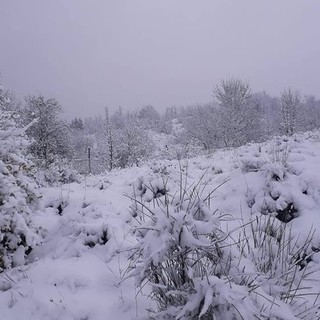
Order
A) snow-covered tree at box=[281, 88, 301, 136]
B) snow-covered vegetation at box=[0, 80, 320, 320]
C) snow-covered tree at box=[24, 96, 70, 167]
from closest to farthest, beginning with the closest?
snow-covered vegetation at box=[0, 80, 320, 320]
snow-covered tree at box=[24, 96, 70, 167]
snow-covered tree at box=[281, 88, 301, 136]

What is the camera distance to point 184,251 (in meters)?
2.31

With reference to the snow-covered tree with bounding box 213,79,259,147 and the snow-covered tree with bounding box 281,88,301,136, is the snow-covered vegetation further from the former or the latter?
the snow-covered tree with bounding box 281,88,301,136

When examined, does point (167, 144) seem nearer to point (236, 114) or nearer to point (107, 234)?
point (236, 114)

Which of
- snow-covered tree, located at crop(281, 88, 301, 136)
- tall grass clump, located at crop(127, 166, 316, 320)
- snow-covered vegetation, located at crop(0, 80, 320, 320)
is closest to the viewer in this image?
tall grass clump, located at crop(127, 166, 316, 320)

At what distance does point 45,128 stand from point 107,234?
23.4m

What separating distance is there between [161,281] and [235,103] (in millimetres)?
29085

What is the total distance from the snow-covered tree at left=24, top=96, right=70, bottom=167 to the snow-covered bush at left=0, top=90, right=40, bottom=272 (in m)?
21.0

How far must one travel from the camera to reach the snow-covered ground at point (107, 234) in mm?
3357

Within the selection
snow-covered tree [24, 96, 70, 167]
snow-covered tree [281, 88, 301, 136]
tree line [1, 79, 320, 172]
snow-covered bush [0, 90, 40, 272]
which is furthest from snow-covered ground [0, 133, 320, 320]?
snow-covered tree [281, 88, 301, 136]

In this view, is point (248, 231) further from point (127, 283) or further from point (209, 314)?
point (209, 314)

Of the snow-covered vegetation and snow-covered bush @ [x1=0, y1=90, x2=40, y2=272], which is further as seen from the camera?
snow-covered bush @ [x1=0, y1=90, x2=40, y2=272]

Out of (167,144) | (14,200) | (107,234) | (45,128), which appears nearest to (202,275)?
(107,234)

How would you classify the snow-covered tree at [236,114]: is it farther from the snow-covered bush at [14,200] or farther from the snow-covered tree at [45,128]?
the snow-covered bush at [14,200]

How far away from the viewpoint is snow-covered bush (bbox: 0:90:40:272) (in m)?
4.28
